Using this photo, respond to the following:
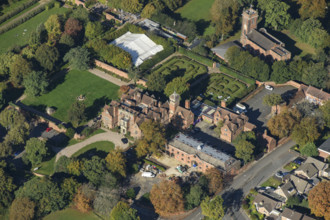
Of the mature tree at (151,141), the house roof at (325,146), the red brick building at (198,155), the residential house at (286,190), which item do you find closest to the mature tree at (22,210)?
the mature tree at (151,141)

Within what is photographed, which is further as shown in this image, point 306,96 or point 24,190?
point 306,96

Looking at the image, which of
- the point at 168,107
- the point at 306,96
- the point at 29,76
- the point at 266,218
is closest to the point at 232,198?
the point at 266,218

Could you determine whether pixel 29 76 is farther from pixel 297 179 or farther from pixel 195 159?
pixel 297 179

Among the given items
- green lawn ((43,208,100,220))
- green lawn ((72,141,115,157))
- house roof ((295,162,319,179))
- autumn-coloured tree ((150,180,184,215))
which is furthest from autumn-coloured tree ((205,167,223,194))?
green lawn ((72,141,115,157))

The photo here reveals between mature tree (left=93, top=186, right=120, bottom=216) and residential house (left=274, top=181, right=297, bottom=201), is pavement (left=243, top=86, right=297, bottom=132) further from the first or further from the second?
mature tree (left=93, top=186, right=120, bottom=216)

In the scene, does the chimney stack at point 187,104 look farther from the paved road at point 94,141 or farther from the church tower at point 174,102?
the paved road at point 94,141
